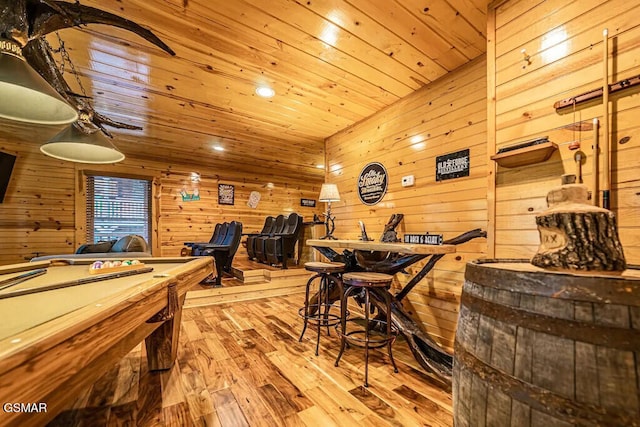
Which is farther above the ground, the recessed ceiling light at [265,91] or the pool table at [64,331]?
the recessed ceiling light at [265,91]

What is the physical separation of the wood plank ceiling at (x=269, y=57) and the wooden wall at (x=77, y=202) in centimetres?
210

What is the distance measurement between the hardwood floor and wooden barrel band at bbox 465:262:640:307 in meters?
1.16

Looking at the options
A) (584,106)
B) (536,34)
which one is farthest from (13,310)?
(536,34)

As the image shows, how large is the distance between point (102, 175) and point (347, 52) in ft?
17.6

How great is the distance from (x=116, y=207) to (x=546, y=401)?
662 cm

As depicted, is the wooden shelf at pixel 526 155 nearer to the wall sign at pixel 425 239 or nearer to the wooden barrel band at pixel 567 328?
the wall sign at pixel 425 239

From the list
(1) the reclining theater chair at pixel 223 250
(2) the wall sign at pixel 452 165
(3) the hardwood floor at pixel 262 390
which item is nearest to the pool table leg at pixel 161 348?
(3) the hardwood floor at pixel 262 390

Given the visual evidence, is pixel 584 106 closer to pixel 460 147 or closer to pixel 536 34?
pixel 536 34

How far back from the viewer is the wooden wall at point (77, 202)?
4262 millimetres

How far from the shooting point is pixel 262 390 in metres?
1.62

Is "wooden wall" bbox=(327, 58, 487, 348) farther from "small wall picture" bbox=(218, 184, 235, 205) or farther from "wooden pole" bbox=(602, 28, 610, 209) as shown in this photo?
"small wall picture" bbox=(218, 184, 235, 205)

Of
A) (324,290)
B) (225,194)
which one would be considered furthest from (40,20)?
(225,194)

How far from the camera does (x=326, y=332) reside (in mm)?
2619

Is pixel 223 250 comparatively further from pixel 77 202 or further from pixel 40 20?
pixel 40 20
